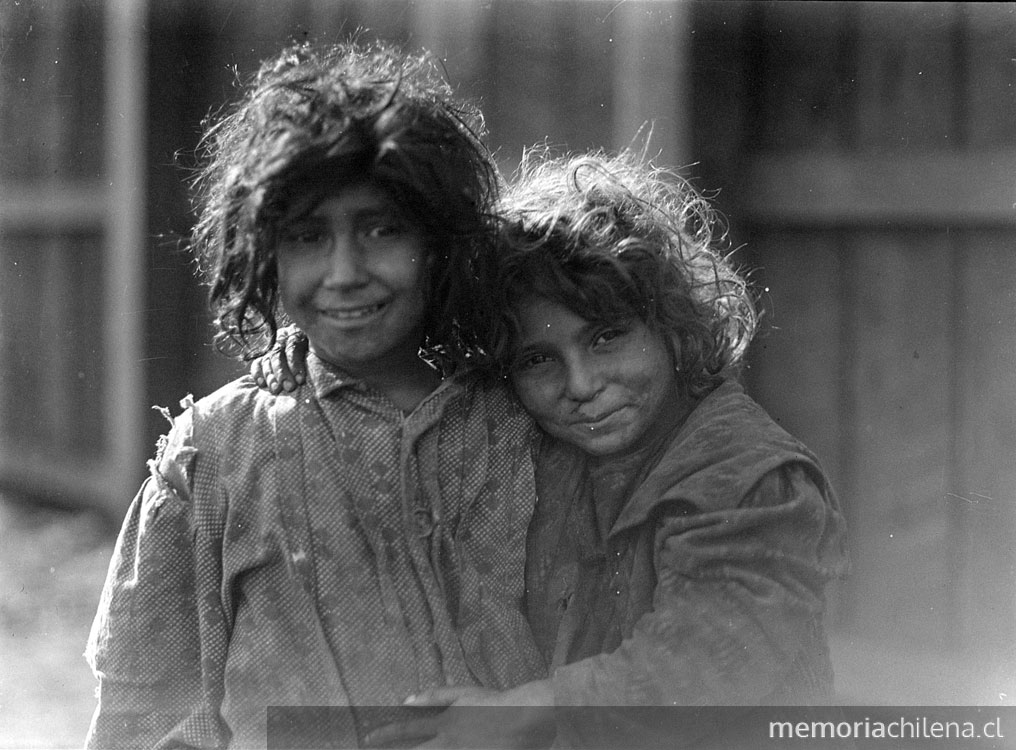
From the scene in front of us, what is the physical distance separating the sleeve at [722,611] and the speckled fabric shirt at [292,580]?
141 millimetres

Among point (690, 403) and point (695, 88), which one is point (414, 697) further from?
point (695, 88)

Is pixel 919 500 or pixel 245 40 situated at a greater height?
pixel 245 40

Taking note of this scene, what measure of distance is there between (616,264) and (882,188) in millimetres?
893

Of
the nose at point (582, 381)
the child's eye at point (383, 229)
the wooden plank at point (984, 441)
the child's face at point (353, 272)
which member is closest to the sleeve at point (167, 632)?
the child's face at point (353, 272)

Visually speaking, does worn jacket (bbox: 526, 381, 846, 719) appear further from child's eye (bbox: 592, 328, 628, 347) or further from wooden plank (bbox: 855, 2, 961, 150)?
wooden plank (bbox: 855, 2, 961, 150)

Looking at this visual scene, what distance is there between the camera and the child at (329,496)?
136 cm

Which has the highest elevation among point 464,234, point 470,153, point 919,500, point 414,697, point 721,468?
point 470,153

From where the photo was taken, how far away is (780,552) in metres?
1.35

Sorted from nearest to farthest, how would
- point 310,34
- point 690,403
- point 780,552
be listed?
1. point 780,552
2. point 690,403
3. point 310,34

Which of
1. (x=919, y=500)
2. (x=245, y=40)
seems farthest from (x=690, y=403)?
(x=245, y=40)

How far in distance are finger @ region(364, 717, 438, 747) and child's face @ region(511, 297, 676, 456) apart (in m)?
0.39

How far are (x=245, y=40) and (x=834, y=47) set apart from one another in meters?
1.06

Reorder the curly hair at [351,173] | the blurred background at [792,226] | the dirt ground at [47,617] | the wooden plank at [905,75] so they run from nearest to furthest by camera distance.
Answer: the curly hair at [351,173] < the dirt ground at [47,617] < the blurred background at [792,226] < the wooden plank at [905,75]

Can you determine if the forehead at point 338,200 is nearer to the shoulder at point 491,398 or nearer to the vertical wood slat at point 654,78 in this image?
the shoulder at point 491,398
